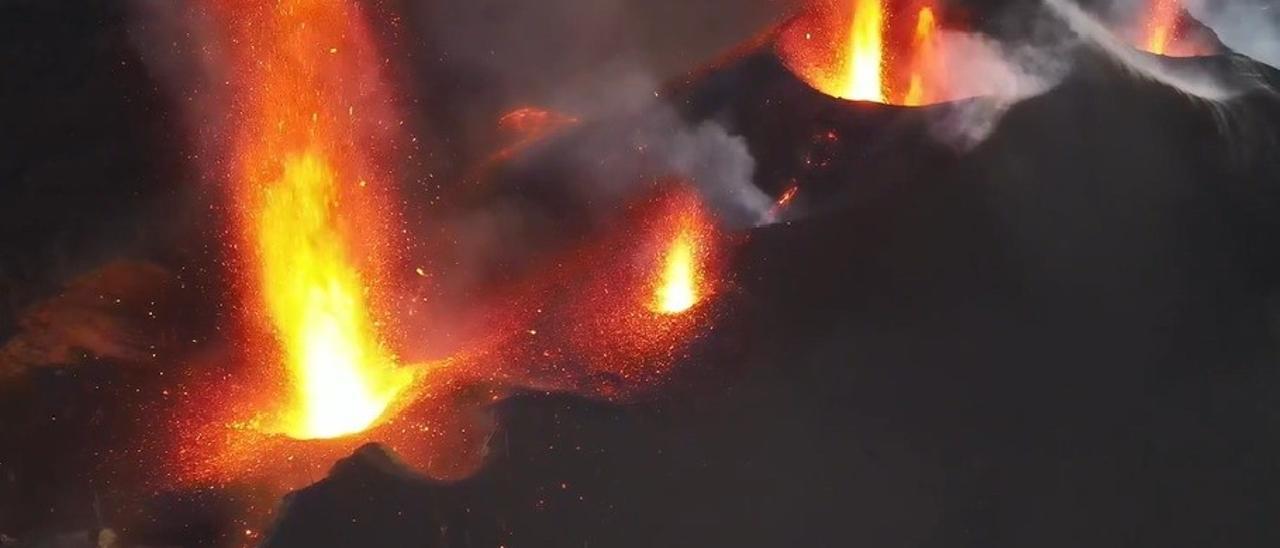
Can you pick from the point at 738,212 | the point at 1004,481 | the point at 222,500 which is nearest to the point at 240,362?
the point at 222,500

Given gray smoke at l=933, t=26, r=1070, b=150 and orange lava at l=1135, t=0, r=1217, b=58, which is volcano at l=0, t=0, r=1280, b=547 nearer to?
gray smoke at l=933, t=26, r=1070, b=150

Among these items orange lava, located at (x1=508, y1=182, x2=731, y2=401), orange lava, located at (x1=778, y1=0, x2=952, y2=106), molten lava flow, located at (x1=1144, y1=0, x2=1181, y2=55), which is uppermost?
orange lava, located at (x1=778, y1=0, x2=952, y2=106)

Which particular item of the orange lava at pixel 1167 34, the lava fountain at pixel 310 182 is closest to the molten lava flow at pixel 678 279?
the lava fountain at pixel 310 182

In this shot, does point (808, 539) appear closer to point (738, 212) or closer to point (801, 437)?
point (801, 437)

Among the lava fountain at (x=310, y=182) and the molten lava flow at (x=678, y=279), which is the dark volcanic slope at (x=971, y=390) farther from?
the lava fountain at (x=310, y=182)

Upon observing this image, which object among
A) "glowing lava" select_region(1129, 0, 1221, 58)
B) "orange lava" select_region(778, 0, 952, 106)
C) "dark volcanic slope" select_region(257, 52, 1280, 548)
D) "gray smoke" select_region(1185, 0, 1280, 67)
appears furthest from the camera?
"gray smoke" select_region(1185, 0, 1280, 67)

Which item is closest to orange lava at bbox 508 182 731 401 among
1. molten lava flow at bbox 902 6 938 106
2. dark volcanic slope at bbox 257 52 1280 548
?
dark volcanic slope at bbox 257 52 1280 548

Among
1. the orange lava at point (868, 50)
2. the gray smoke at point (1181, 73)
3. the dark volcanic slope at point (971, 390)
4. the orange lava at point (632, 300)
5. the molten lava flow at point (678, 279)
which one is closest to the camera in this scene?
the dark volcanic slope at point (971, 390)

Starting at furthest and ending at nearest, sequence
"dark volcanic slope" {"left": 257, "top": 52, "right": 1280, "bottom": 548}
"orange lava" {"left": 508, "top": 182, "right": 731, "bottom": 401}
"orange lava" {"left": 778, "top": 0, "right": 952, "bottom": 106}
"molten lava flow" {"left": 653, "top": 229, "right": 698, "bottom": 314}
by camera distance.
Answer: "orange lava" {"left": 778, "top": 0, "right": 952, "bottom": 106}, "molten lava flow" {"left": 653, "top": 229, "right": 698, "bottom": 314}, "orange lava" {"left": 508, "top": 182, "right": 731, "bottom": 401}, "dark volcanic slope" {"left": 257, "top": 52, "right": 1280, "bottom": 548}
